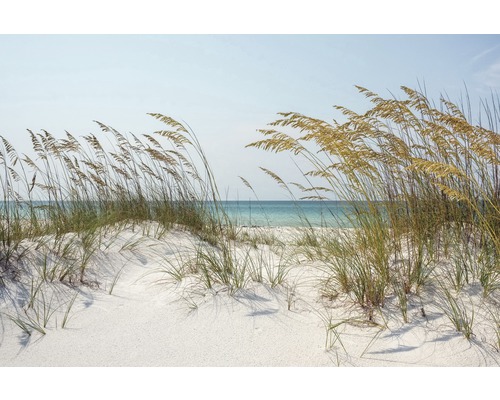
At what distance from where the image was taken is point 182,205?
4648mm

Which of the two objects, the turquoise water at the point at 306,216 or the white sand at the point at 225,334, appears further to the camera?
the turquoise water at the point at 306,216

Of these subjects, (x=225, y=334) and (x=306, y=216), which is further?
(x=306, y=216)

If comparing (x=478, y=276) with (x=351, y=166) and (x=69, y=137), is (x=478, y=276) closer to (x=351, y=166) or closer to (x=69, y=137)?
(x=351, y=166)

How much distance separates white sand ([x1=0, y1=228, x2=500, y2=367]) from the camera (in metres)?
2.10

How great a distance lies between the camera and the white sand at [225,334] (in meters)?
2.10

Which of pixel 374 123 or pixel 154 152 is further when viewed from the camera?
pixel 154 152

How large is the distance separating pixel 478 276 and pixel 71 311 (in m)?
2.68

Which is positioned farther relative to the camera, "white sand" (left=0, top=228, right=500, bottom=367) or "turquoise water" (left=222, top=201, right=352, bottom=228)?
"turquoise water" (left=222, top=201, right=352, bottom=228)

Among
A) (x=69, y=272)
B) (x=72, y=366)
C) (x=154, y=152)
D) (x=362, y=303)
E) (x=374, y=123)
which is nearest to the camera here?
(x=72, y=366)

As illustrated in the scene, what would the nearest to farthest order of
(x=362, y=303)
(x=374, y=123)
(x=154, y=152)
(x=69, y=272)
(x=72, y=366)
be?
(x=72, y=366)
(x=362, y=303)
(x=69, y=272)
(x=374, y=123)
(x=154, y=152)

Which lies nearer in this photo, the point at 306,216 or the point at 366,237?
the point at 366,237

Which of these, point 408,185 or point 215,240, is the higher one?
point 408,185

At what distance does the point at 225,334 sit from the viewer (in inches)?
90.8

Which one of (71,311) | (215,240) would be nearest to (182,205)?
(215,240)
